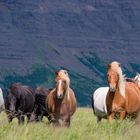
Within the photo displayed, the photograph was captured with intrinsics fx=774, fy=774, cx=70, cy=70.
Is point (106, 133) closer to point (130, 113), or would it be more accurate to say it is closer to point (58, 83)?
point (130, 113)

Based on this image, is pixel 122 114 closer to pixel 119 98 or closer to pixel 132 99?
pixel 119 98

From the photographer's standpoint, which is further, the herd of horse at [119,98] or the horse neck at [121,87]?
the horse neck at [121,87]

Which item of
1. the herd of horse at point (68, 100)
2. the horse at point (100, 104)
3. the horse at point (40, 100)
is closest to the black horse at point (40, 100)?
the horse at point (40, 100)

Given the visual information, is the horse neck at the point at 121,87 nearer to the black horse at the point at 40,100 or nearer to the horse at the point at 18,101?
the horse at the point at 18,101

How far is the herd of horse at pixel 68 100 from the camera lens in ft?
65.6

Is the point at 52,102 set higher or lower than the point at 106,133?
lower

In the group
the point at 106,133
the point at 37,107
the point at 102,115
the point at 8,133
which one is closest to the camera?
the point at 8,133

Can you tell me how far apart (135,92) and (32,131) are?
5953 mm

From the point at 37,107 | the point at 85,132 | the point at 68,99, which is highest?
the point at 85,132

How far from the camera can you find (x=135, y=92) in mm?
20750

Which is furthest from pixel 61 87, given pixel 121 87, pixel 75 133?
pixel 75 133

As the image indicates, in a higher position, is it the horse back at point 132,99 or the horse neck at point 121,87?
the horse neck at point 121,87

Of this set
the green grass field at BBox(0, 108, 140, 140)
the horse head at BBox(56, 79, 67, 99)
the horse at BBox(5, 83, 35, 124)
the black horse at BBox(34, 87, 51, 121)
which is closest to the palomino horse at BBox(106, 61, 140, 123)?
the horse head at BBox(56, 79, 67, 99)

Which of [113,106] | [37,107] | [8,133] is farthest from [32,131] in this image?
[37,107]
